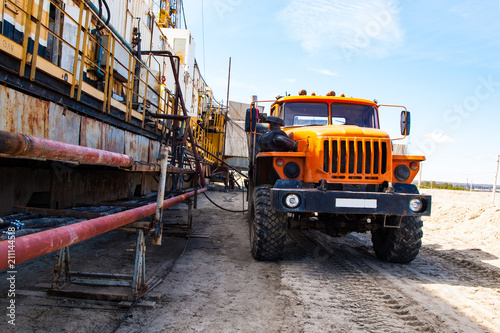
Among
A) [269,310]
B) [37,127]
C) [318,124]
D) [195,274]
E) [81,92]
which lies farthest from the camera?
[318,124]

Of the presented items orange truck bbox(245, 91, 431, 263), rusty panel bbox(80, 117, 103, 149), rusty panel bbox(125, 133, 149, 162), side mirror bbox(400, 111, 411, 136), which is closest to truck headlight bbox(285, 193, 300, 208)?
orange truck bbox(245, 91, 431, 263)

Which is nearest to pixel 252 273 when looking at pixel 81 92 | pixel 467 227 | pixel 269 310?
pixel 269 310

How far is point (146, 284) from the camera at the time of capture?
3.58 meters

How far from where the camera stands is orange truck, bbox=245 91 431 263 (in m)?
4.15

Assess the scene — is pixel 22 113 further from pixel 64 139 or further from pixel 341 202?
pixel 341 202

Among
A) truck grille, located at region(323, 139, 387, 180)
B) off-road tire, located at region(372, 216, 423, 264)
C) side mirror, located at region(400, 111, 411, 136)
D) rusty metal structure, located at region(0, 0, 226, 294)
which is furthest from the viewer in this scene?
side mirror, located at region(400, 111, 411, 136)

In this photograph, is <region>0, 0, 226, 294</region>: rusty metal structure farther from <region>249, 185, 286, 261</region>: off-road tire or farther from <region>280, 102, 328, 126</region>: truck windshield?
<region>280, 102, 328, 126</region>: truck windshield

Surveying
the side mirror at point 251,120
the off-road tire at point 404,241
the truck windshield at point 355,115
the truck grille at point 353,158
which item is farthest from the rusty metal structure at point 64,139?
the off-road tire at point 404,241

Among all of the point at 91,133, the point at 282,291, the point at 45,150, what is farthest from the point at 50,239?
the point at 91,133

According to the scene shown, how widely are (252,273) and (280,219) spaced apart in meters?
0.85

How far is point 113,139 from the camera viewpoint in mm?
5508

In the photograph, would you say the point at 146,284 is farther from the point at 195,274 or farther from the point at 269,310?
the point at 269,310

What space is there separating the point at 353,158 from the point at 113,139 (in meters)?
3.97

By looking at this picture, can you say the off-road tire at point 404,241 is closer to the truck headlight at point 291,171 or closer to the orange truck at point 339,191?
the orange truck at point 339,191
